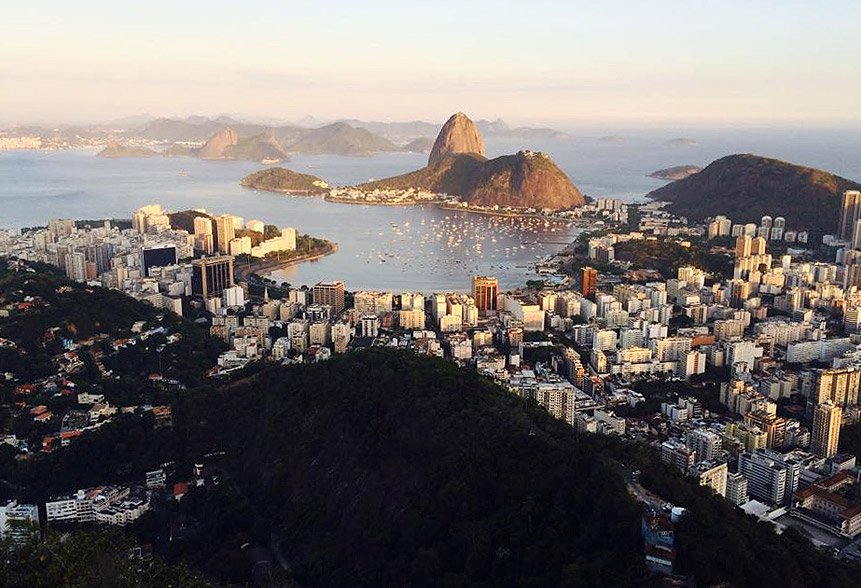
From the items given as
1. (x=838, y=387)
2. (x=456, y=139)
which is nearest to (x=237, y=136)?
(x=456, y=139)

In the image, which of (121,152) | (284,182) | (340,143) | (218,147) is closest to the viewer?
(284,182)

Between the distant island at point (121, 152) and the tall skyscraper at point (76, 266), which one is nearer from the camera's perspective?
the tall skyscraper at point (76, 266)

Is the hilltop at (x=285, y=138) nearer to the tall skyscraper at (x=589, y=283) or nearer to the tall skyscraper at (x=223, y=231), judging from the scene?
the tall skyscraper at (x=223, y=231)

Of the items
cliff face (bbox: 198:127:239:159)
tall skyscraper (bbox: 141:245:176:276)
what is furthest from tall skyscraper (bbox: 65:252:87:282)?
cliff face (bbox: 198:127:239:159)

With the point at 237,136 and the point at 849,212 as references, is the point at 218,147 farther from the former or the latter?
the point at 849,212

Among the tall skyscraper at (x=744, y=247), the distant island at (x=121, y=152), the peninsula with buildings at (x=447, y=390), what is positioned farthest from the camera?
the distant island at (x=121, y=152)

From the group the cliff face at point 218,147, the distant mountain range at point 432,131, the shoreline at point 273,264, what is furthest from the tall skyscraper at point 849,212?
the distant mountain range at point 432,131
